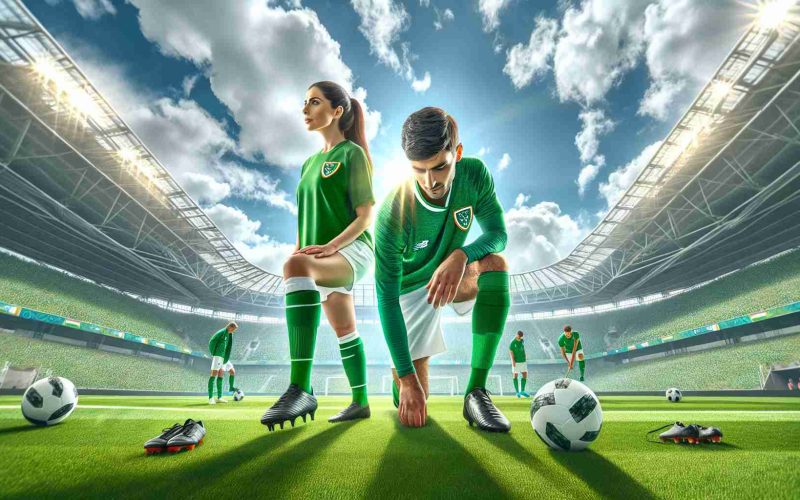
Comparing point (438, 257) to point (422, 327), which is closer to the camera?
point (438, 257)

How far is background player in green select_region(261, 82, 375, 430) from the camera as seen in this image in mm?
2627

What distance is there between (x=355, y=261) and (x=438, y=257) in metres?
0.81

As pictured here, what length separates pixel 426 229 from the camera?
3.18 metres

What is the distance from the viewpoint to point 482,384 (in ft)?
8.72

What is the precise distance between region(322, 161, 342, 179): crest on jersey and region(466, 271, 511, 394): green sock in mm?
1546

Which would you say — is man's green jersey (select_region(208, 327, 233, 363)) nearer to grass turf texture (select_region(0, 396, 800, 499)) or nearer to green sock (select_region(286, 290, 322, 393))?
grass turf texture (select_region(0, 396, 800, 499))

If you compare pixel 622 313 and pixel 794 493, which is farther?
pixel 622 313

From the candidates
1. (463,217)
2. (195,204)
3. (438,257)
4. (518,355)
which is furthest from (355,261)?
(195,204)

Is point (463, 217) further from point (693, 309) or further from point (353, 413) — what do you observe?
point (693, 309)

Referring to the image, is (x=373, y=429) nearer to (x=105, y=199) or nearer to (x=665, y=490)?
(x=665, y=490)

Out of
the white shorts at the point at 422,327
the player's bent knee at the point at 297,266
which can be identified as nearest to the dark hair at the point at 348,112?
the player's bent knee at the point at 297,266

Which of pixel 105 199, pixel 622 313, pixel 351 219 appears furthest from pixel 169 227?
pixel 622 313

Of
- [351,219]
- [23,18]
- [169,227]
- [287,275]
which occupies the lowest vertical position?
[287,275]

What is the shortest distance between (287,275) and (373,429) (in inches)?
51.6
